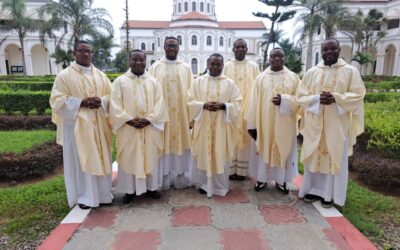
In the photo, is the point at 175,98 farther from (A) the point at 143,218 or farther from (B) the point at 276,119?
(A) the point at 143,218

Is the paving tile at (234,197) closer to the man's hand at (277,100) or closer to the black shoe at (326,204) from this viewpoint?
the black shoe at (326,204)

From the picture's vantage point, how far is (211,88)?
445cm

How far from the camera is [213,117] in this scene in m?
4.46

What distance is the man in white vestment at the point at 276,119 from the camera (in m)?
4.46

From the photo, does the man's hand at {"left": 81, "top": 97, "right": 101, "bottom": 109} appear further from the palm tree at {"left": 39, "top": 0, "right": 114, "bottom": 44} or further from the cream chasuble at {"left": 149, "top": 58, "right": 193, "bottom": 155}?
the palm tree at {"left": 39, "top": 0, "right": 114, "bottom": 44}

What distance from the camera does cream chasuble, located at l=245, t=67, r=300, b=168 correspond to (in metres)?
4.47

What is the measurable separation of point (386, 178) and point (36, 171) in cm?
577

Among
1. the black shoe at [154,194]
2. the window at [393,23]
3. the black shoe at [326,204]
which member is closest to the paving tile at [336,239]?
the black shoe at [326,204]

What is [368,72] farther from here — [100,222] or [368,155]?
[100,222]

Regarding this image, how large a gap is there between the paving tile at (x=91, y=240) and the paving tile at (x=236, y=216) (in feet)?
4.07

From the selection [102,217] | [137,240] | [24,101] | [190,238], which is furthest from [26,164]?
[24,101]

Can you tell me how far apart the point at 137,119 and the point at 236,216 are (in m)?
1.78

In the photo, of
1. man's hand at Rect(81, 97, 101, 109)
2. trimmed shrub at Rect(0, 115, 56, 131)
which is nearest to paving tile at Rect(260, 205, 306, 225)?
man's hand at Rect(81, 97, 101, 109)

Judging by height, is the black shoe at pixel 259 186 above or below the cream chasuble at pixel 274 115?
below
